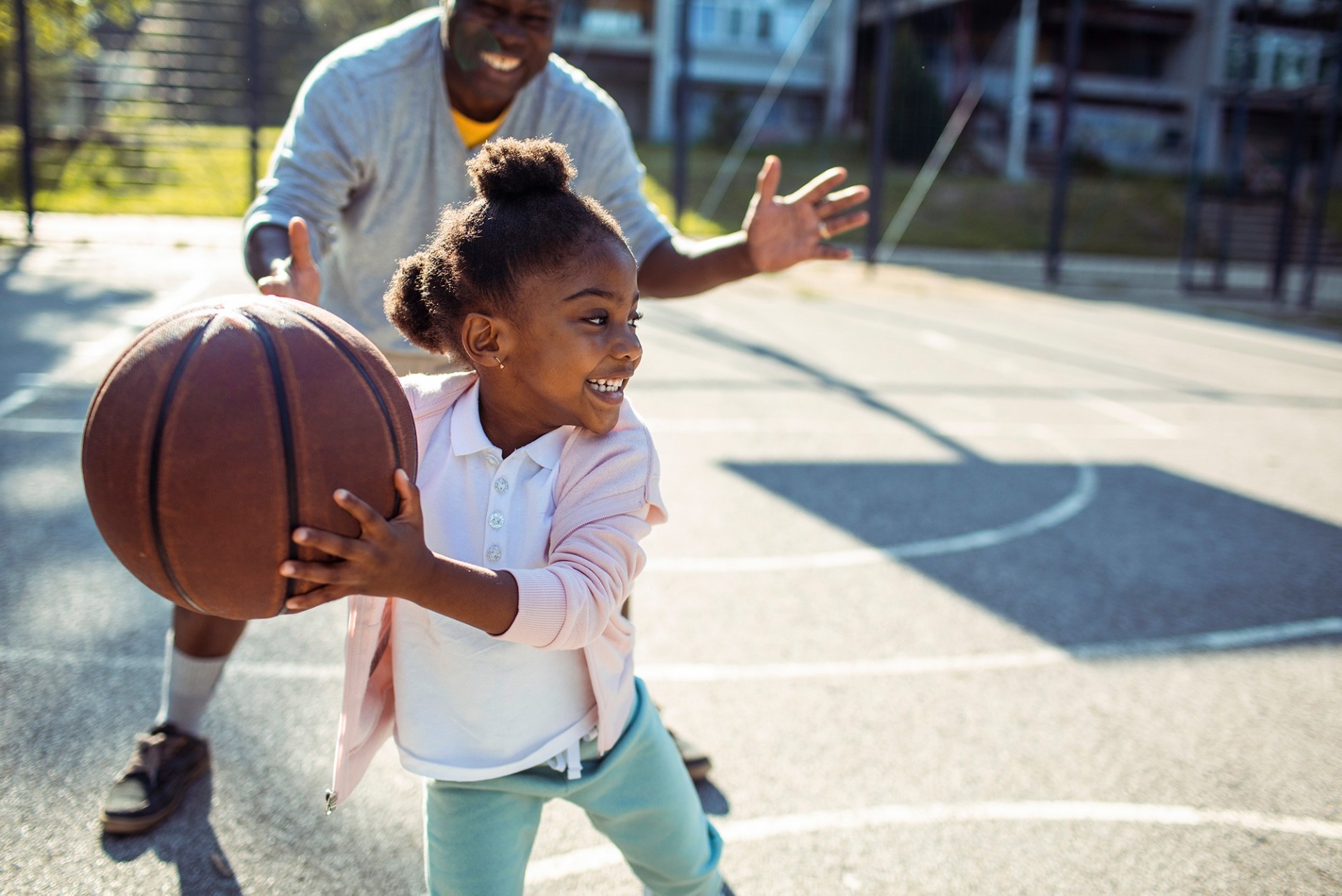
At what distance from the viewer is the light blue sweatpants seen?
182 cm

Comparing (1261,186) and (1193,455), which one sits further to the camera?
(1261,186)

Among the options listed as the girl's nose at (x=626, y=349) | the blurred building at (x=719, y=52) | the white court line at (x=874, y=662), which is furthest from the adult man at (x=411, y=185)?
the blurred building at (x=719, y=52)

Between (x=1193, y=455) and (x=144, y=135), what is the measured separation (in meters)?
15.0

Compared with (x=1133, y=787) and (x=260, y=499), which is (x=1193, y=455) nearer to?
(x=1133, y=787)

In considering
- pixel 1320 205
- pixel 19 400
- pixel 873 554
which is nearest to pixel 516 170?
pixel 873 554

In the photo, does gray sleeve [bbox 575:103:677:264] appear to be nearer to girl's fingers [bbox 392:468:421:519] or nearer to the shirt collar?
the shirt collar

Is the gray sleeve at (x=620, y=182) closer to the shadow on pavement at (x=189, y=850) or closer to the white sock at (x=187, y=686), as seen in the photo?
the white sock at (x=187, y=686)

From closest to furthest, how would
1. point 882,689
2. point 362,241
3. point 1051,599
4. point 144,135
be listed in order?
point 362,241
point 882,689
point 1051,599
point 144,135

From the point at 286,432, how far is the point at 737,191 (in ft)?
72.1

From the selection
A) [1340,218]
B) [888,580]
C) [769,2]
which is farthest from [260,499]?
[769,2]

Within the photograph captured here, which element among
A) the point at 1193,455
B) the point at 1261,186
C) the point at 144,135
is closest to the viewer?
the point at 1193,455

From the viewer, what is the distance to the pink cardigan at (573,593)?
64.3 inches

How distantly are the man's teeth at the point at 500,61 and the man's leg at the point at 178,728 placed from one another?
1.54m

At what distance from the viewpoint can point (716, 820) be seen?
2.83 m
